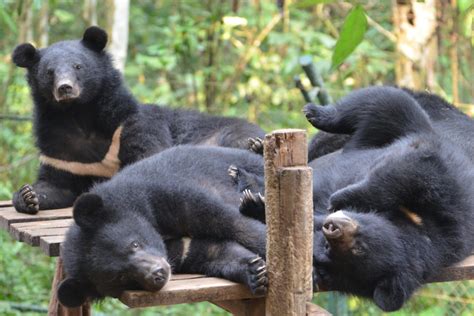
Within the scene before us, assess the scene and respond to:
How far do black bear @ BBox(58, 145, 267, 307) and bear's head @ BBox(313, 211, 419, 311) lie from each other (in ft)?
0.87

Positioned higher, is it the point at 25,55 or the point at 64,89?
the point at 25,55

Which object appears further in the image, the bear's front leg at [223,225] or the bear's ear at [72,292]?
the bear's front leg at [223,225]

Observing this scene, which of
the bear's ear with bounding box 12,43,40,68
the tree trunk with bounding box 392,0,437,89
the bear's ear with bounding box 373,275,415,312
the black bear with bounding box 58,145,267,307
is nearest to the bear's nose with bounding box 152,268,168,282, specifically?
the black bear with bounding box 58,145,267,307

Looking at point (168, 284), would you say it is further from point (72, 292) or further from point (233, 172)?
point (233, 172)

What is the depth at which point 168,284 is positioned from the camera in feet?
10.0

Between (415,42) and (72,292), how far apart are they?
5.09 metres

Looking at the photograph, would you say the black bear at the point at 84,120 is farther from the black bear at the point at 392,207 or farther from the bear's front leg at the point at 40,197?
the black bear at the point at 392,207

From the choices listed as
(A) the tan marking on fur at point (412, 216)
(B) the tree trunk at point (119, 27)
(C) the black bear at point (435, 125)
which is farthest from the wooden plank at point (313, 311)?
(B) the tree trunk at point (119, 27)

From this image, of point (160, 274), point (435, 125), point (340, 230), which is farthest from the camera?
point (435, 125)

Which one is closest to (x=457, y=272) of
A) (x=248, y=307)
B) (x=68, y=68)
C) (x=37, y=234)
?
(x=248, y=307)

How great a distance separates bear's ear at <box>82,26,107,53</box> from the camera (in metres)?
5.22

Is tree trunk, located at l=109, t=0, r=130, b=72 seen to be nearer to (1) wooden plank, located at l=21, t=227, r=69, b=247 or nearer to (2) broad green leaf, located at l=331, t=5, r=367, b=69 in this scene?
(1) wooden plank, located at l=21, t=227, r=69, b=247

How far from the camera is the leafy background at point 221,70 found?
7.63m

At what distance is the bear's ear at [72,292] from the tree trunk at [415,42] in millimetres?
4792
